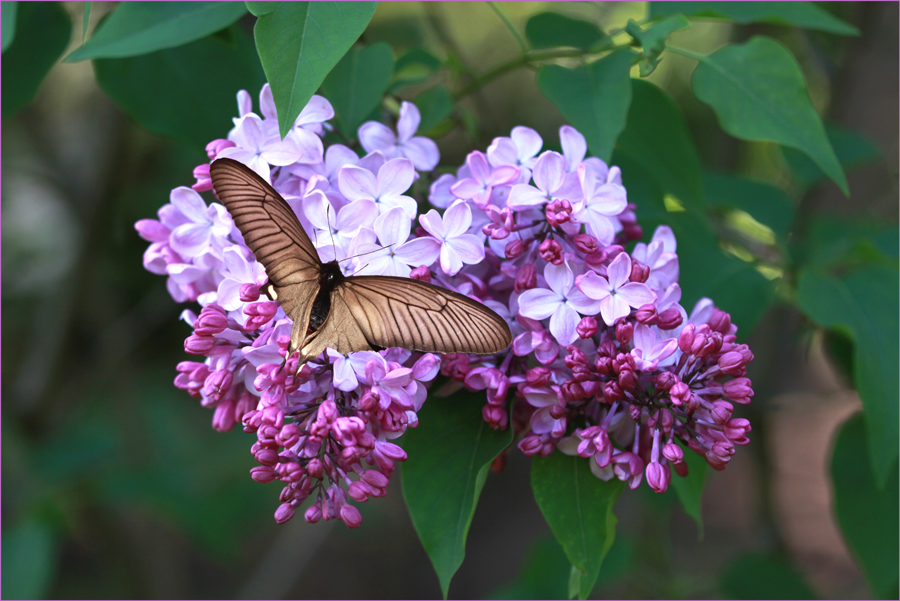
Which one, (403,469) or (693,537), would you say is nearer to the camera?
(403,469)

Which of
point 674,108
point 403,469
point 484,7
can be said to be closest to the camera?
point 403,469

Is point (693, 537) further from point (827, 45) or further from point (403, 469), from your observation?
point (403, 469)

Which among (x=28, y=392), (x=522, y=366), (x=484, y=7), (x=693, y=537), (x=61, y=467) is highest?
(x=522, y=366)

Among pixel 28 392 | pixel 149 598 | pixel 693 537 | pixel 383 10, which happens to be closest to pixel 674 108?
pixel 383 10

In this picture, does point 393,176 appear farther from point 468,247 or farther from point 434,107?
point 434,107

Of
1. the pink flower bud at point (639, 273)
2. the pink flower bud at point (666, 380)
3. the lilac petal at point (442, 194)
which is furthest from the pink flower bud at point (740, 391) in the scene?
the lilac petal at point (442, 194)

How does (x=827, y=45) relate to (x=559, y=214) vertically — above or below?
below

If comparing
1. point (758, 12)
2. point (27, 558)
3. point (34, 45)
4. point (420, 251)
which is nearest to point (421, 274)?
point (420, 251)
